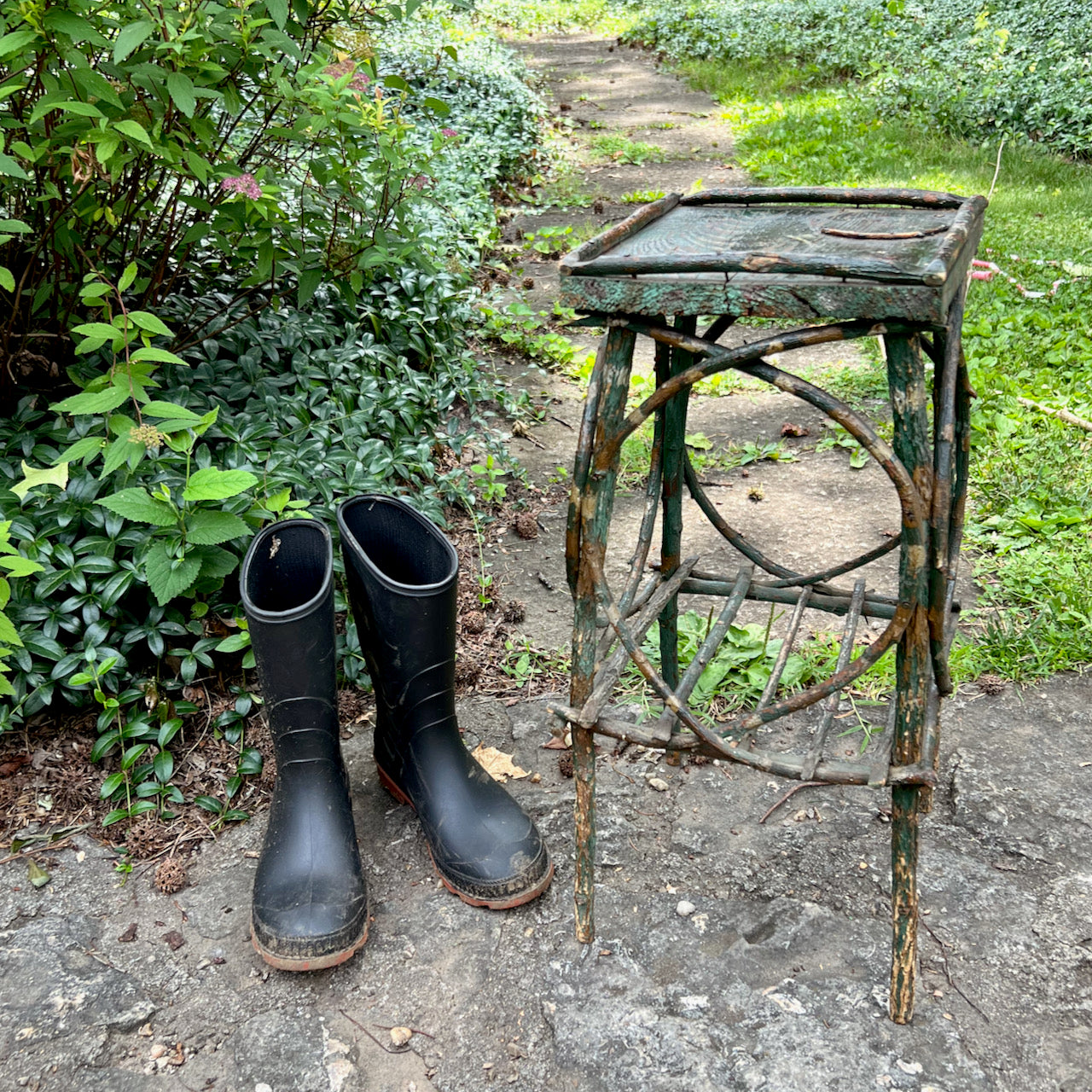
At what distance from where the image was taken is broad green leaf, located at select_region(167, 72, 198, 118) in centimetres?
165

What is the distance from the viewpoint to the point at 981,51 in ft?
22.8

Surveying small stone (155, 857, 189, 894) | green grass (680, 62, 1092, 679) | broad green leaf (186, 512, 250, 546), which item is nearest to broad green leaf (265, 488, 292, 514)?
broad green leaf (186, 512, 250, 546)

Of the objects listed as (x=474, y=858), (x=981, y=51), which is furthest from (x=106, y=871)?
(x=981, y=51)

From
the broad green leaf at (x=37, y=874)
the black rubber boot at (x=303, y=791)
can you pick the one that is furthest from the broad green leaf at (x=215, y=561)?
the broad green leaf at (x=37, y=874)

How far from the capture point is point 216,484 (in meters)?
1.82

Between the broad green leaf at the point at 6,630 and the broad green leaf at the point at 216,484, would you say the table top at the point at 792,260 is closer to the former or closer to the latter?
the broad green leaf at the point at 216,484

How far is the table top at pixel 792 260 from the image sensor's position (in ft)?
3.79

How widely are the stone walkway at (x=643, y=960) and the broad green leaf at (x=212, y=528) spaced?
1.71ft

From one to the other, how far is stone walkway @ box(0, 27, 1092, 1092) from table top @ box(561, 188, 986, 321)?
983 mm

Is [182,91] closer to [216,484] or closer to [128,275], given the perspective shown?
[128,275]

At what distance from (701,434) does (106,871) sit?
2.26m

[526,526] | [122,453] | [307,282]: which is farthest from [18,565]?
[526,526]

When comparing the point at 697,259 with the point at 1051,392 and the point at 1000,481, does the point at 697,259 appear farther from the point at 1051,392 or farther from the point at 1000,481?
the point at 1051,392

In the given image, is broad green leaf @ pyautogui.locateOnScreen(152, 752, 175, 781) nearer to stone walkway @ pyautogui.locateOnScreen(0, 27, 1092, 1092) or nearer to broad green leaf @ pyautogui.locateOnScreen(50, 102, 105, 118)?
stone walkway @ pyautogui.locateOnScreen(0, 27, 1092, 1092)
